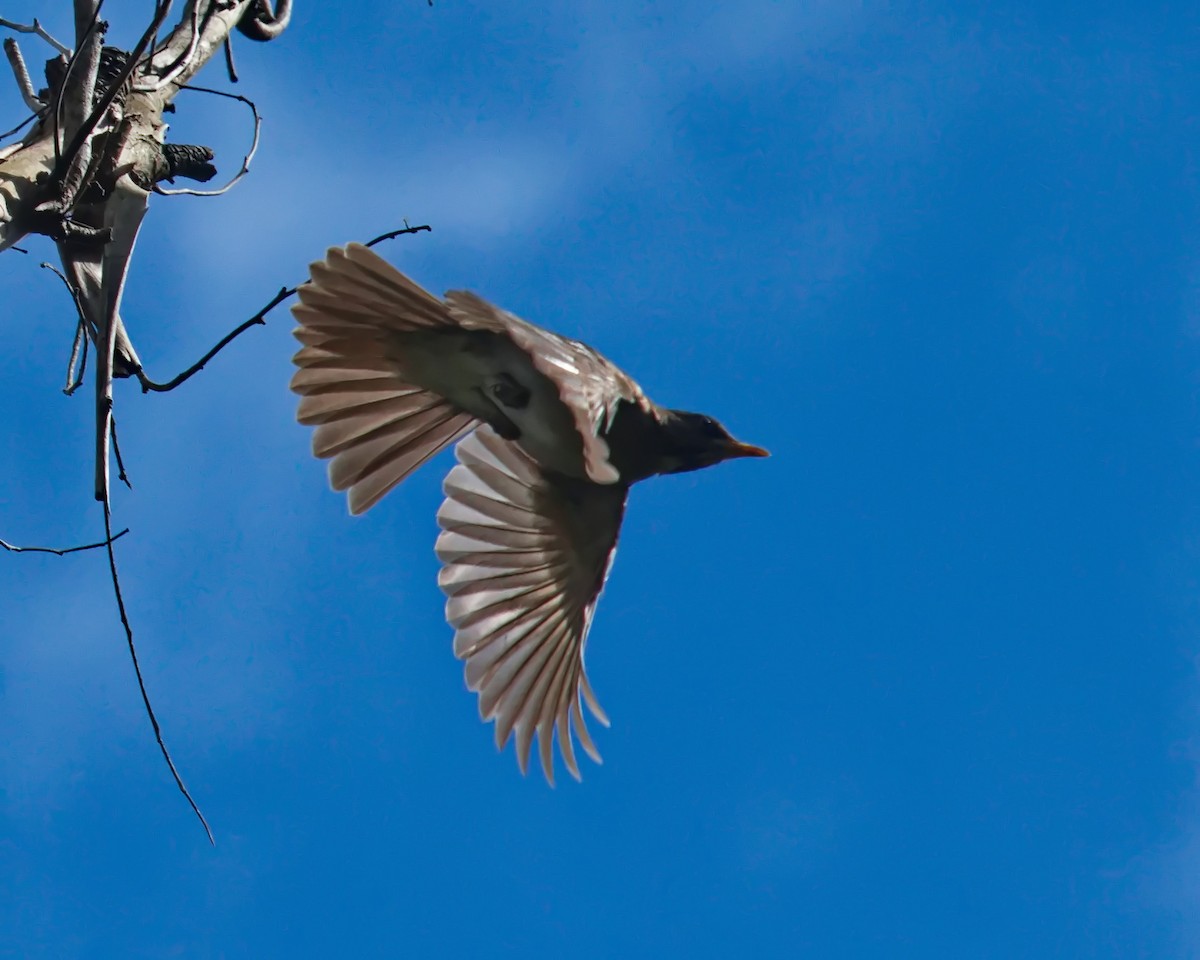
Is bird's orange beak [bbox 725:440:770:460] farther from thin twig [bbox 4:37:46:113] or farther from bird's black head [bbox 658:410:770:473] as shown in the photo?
thin twig [bbox 4:37:46:113]

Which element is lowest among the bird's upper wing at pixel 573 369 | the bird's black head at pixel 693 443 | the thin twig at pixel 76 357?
the thin twig at pixel 76 357

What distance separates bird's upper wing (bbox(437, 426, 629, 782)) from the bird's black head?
0.69 feet

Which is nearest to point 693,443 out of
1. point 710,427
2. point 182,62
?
point 710,427

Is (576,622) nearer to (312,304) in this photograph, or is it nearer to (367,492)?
(367,492)

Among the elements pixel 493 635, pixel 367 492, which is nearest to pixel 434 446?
pixel 367 492

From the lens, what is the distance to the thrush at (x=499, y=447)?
3840 millimetres

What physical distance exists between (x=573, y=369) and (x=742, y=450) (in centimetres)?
92

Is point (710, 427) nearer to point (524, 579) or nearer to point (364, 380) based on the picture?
point (524, 579)

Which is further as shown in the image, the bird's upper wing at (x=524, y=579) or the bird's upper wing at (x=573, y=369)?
the bird's upper wing at (x=524, y=579)

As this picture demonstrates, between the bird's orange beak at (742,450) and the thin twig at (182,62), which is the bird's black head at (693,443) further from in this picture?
the thin twig at (182,62)

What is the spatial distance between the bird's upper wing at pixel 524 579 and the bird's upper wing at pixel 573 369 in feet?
1.83

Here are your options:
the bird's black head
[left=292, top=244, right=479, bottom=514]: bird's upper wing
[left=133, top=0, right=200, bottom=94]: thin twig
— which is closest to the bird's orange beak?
the bird's black head

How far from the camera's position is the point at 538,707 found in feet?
14.9

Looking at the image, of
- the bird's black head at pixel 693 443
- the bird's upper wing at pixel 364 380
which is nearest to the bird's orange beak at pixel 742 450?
the bird's black head at pixel 693 443
